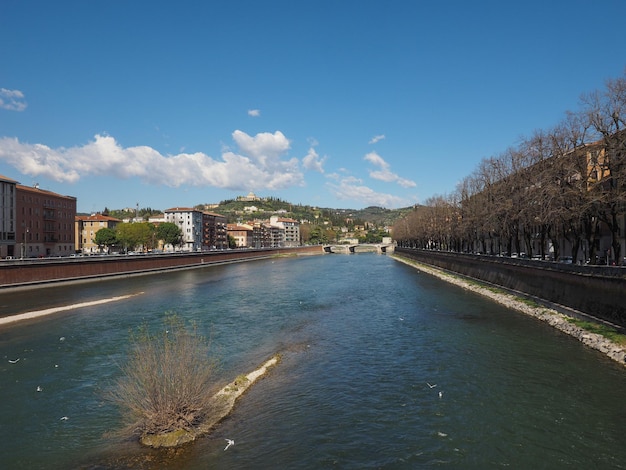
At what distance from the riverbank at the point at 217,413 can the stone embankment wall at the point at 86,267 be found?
45.0m

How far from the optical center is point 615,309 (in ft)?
80.0

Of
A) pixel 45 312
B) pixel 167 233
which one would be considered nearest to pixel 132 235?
pixel 167 233

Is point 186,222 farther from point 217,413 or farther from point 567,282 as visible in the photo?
point 217,413

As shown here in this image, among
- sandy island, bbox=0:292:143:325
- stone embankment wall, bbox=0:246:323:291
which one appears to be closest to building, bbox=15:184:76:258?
stone embankment wall, bbox=0:246:323:291

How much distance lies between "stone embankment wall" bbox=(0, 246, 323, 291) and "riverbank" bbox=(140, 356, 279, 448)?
1773 inches

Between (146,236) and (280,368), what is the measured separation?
111683mm

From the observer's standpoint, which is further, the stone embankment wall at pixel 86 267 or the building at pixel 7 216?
the building at pixel 7 216

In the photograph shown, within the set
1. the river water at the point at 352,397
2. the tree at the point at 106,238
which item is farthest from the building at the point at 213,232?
the river water at the point at 352,397

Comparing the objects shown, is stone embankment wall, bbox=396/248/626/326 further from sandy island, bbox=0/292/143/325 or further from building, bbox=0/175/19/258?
building, bbox=0/175/19/258

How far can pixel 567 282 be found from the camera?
31.4 m

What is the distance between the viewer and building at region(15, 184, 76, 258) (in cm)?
9212

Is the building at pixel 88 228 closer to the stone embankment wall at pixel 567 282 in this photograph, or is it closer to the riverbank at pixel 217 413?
the stone embankment wall at pixel 567 282

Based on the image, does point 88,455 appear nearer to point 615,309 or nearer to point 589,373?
point 589,373

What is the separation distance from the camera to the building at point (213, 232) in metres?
180
